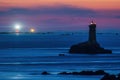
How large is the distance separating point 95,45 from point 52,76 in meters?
48.1

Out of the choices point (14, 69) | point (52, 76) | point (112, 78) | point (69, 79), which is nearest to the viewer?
point (112, 78)

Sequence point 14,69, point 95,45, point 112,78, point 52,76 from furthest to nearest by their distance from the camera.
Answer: point 95,45
point 14,69
point 52,76
point 112,78

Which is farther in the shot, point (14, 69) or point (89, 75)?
point (14, 69)

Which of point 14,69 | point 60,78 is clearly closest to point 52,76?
point 60,78

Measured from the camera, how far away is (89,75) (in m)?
57.5

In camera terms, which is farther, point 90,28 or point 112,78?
point 90,28

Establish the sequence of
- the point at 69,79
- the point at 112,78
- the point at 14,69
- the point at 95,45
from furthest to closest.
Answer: the point at 95,45, the point at 14,69, the point at 69,79, the point at 112,78

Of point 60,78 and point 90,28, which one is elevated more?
point 90,28

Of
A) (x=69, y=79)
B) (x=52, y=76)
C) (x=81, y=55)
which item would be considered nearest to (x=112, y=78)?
(x=69, y=79)

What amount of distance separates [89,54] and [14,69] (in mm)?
36939

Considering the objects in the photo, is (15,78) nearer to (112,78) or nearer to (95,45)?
(112,78)

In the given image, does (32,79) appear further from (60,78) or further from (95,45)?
(95,45)

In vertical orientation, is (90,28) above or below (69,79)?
above

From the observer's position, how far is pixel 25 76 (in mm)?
58531
